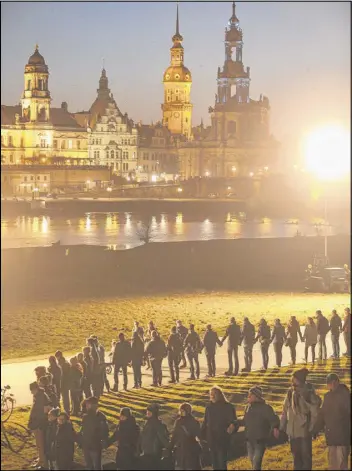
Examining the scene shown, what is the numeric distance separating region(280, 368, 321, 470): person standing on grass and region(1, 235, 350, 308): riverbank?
10.9 ft

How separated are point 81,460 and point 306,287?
2.96 meters

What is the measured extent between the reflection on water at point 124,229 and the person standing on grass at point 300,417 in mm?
3526

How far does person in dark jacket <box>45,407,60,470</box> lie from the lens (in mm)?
3129

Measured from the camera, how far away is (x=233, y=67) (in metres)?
11.8

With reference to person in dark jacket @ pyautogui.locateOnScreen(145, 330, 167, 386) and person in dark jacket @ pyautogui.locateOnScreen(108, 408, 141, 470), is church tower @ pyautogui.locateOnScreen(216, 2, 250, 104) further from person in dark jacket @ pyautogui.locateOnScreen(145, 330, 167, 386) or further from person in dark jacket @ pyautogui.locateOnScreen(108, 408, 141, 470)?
person in dark jacket @ pyautogui.locateOnScreen(108, 408, 141, 470)

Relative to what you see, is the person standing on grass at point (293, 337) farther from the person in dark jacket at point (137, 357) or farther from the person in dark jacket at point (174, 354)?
the person in dark jacket at point (137, 357)

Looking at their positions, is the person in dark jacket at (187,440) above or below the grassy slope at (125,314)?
below

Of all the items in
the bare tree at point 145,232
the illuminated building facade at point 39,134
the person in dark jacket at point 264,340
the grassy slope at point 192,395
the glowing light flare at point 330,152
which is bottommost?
the grassy slope at point 192,395

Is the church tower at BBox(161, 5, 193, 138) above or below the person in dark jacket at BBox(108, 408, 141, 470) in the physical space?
above

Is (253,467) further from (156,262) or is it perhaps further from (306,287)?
(156,262)

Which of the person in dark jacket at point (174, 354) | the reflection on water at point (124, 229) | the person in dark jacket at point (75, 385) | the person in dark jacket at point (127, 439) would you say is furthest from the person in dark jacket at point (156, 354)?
the reflection on water at point (124, 229)

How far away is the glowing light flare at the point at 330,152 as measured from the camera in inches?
189

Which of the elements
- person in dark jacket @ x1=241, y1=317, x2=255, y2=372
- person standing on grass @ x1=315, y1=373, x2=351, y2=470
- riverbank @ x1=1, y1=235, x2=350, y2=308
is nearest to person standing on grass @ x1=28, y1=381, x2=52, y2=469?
person standing on grass @ x1=315, y1=373, x2=351, y2=470

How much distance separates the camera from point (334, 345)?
460 cm
